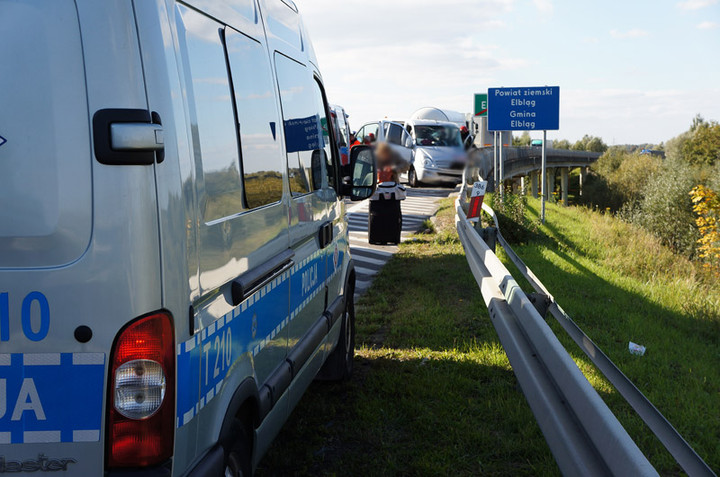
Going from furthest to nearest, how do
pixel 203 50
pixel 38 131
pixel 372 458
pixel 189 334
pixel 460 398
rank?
pixel 460 398 → pixel 372 458 → pixel 203 50 → pixel 189 334 → pixel 38 131

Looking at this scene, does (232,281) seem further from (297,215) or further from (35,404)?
(297,215)

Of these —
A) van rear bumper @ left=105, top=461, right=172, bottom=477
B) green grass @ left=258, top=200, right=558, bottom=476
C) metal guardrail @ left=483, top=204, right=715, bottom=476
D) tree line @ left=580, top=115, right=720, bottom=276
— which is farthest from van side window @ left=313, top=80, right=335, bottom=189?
tree line @ left=580, top=115, right=720, bottom=276

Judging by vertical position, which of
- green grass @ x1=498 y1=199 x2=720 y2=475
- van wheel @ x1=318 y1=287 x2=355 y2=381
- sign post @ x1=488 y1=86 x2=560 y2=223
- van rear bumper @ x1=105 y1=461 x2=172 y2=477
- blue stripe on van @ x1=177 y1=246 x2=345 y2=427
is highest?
sign post @ x1=488 y1=86 x2=560 y2=223

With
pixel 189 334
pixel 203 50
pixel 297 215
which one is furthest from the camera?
pixel 297 215

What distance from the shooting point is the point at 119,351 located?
6.88 ft

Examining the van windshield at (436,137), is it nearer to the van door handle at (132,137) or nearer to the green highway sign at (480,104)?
the green highway sign at (480,104)

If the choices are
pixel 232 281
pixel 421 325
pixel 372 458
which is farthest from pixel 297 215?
pixel 421 325

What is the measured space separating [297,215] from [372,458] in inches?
60.1

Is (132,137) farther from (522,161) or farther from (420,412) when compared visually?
(522,161)

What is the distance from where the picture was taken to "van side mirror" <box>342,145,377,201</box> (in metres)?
5.30

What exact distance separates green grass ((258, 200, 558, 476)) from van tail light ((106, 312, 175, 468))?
7.01ft

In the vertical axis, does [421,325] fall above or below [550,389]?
below

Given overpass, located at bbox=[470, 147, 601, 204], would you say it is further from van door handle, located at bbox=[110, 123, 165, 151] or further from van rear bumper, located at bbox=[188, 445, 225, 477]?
van door handle, located at bbox=[110, 123, 165, 151]

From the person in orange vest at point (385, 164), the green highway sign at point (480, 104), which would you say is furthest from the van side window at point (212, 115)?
the green highway sign at point (480, 104)
